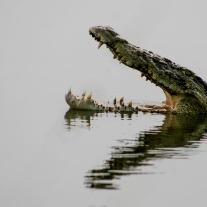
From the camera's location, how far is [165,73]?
879 centimetres

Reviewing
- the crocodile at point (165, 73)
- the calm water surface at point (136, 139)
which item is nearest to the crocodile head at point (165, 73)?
the crocodile at point (165, 73)

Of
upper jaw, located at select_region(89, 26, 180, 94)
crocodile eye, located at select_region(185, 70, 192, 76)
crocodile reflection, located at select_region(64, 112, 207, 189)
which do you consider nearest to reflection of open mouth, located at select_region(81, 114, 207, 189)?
crocodile reflection, located at select_region(64, 112, 207, 189)

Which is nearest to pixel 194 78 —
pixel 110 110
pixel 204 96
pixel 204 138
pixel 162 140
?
pixel 204 96

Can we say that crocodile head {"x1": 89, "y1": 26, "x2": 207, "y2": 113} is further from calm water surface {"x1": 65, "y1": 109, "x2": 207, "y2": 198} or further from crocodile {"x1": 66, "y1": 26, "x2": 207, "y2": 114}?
calm water surface {"x1": 65, "y1": 109, "x2": 207, "y2": 198}

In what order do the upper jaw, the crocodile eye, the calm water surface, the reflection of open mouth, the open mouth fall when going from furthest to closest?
the crocodile eye < the open mouth < the upper jaw < the calm water surface < the reflection of open mouth

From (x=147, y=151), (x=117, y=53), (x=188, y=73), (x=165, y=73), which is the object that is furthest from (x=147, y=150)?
(x=188, y=73)

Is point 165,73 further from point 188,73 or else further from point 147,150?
point 147,150

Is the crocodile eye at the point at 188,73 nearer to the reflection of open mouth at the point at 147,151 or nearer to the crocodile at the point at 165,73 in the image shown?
the crocodile at the point at 165,73

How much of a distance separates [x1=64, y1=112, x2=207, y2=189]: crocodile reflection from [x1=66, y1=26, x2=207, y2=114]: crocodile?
1.29 meters

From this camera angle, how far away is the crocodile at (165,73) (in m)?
8.05

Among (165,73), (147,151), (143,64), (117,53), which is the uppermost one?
(117,53)

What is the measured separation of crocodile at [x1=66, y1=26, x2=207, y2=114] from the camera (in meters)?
8.05

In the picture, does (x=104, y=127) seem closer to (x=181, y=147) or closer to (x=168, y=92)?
(x=181, y=147)

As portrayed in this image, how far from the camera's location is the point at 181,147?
209 inches
